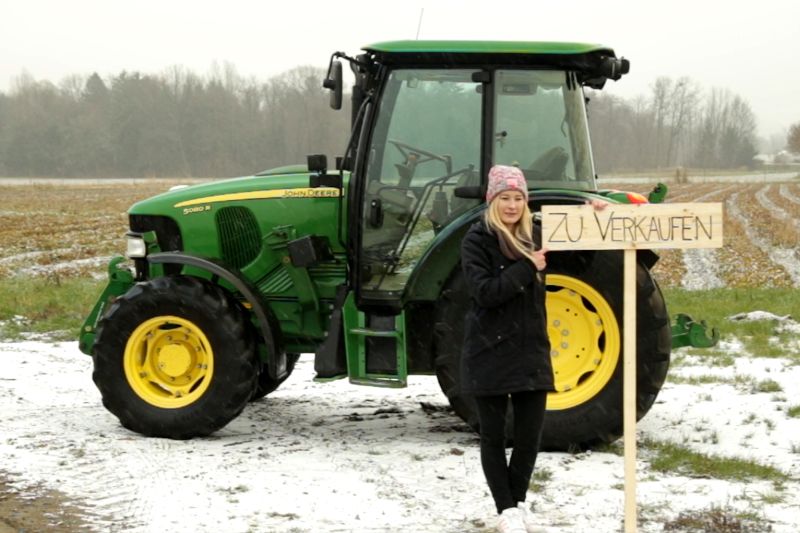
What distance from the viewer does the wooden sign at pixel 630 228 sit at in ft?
14.9

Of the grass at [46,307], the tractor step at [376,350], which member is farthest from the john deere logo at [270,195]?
the grass at [46,307]

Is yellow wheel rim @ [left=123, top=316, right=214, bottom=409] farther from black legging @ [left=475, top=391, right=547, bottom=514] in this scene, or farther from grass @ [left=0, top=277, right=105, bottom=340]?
grass @ [left=0, top=277, right=105, bottom=340]

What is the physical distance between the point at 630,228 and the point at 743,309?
7794 millimetres

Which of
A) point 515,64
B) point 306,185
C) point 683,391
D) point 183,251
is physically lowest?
point 683,391

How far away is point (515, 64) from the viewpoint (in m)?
6.33

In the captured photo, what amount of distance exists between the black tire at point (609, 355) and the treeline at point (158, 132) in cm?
7415

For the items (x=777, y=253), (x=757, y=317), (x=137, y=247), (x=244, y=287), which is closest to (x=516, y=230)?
(x=244, y=287)

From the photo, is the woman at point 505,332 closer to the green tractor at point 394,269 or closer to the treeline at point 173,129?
the green tractor at point 394,269

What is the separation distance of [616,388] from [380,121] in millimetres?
2126

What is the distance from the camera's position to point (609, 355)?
20.4 ft

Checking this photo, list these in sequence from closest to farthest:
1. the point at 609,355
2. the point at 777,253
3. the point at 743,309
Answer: the point at 609,355 → the point at 743,309 → the point at 777,253

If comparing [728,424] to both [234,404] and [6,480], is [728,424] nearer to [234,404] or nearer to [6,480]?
[234,404]

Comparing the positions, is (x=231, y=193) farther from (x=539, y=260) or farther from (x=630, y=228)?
(x=630, y=228)

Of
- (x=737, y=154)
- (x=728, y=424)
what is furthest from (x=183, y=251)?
(x=737, y=154)
